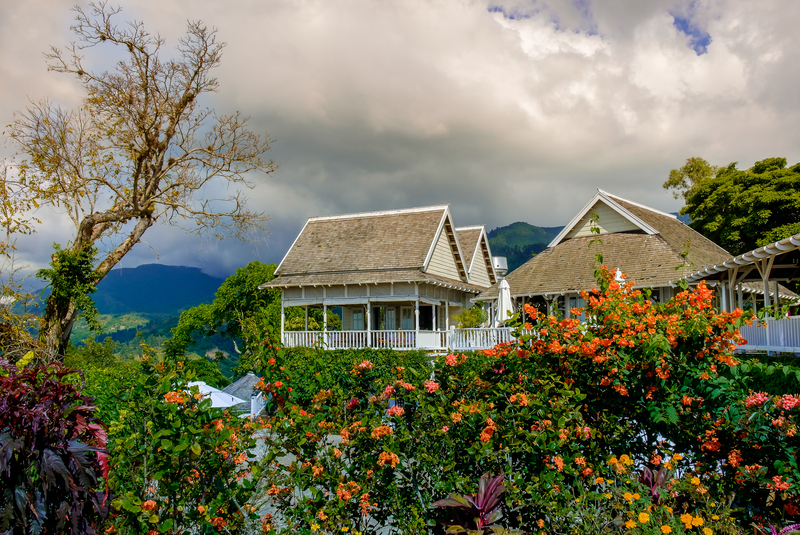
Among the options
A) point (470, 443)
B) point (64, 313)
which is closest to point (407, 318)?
point (64, 313)

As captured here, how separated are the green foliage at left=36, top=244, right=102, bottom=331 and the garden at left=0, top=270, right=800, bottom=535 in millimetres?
15293

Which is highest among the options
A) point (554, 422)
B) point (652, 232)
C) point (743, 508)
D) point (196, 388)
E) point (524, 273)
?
point (652, 232)

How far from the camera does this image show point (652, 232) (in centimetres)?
2256

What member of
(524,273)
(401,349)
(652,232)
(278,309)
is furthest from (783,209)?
(278,309)

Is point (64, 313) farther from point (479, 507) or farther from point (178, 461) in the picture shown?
point (479, 507)

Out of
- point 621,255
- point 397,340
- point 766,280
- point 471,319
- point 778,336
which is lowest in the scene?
point 397,340

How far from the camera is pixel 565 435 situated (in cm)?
409

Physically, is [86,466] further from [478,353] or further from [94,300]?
[94,300]

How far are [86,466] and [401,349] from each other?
64.9 ft

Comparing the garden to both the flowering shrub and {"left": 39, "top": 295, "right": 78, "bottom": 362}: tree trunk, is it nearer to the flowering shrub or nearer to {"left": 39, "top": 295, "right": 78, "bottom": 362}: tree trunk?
the flowering shrub

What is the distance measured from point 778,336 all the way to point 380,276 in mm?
15745

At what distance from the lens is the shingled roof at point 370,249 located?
25062mm

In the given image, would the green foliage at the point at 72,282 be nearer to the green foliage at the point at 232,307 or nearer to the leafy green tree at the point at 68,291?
the leafy green tree at the point at 68,291

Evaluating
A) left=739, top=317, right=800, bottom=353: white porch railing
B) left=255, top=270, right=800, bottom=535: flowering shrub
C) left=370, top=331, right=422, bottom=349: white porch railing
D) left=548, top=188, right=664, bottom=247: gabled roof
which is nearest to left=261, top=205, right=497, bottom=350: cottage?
left=370, top=331, right=422, bottom=349: white porch railing
